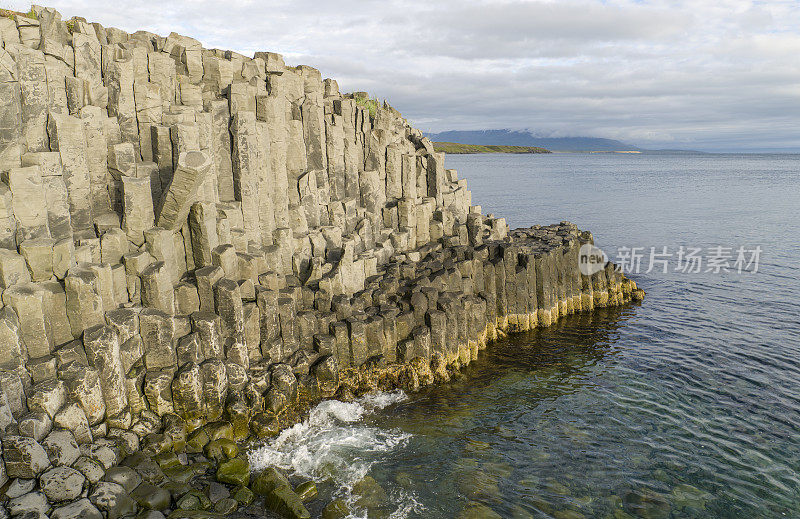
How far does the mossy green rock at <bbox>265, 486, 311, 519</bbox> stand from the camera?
984 cm

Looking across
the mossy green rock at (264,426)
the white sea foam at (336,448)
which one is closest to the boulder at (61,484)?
the white sea foam at (336,448)

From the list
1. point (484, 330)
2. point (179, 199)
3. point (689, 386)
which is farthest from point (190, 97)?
point (689, 386)

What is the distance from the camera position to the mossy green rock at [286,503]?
32.3ft

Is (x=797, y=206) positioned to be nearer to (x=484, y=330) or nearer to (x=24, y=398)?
(x=484, y=330)

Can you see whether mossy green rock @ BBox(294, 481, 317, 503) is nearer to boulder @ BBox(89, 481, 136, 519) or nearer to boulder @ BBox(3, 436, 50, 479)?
boulder @ BBox(89, 481, 136, 519)

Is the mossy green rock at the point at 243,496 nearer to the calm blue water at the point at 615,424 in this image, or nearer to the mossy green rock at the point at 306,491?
the mossy green rock at the point at 306,491

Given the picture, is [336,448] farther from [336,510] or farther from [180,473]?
[180,473]

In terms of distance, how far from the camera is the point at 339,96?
23.6 meters

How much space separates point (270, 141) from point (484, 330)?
32.6ft

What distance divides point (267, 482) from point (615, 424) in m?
9.11

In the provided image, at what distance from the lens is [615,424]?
555 inches

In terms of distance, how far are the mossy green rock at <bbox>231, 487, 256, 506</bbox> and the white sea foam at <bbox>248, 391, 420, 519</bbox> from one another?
100 centimetres

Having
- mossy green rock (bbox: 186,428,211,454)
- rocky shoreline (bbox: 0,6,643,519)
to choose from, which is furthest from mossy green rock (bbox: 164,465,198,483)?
mossy green rock (bbox: 186,428,211,454)

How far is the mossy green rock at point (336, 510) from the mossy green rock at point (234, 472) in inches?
70.5
